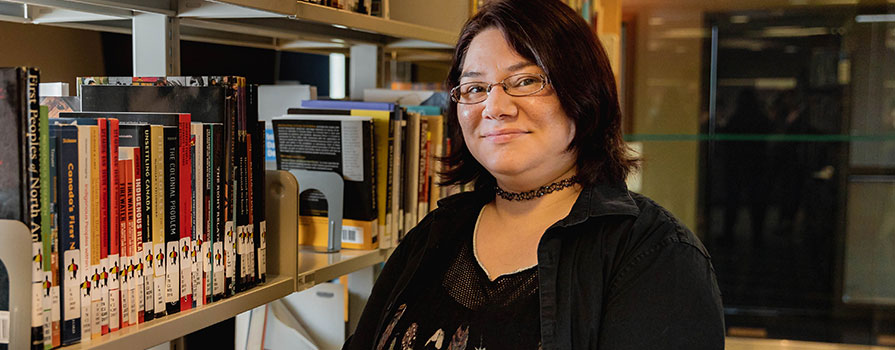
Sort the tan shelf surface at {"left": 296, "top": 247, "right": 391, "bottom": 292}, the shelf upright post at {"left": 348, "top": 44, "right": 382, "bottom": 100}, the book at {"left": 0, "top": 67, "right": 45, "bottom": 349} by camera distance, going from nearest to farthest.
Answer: the book at {"left": 0, "top": 67, "right": 45, "bottom": 349}, the tan shelf surface at {"left": 296, "top": 247, "right": 391, "bottom": 292}, the shelf upright post at {"left": 348, "top": 44, "right": 382, "bottom": 100}

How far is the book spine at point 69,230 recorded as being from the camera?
87 centimetres

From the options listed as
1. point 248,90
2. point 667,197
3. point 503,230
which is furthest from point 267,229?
point 667,197

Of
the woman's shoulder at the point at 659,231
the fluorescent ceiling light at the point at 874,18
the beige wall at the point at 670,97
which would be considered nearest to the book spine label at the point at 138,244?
the woman's shoulder at the point at 659,231

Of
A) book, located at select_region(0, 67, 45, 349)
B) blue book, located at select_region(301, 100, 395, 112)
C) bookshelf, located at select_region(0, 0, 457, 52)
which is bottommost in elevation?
book, located at select_region(0, 67, 45, 349)

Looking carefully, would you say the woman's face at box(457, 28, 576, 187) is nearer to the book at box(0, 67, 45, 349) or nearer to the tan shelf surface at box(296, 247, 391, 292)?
the tan shelf surface at box(296, 247, 391, 292)

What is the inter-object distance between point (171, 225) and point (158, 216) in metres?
0.03

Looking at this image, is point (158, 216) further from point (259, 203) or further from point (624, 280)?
point (624, 280)

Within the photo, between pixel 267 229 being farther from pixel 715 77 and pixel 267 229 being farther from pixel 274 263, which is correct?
pixel 715 77

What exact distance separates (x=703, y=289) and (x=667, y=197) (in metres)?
1.52

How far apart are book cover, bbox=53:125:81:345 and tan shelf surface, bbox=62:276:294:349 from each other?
39 millimetres

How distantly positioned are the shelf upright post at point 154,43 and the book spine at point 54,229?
16.0 inches

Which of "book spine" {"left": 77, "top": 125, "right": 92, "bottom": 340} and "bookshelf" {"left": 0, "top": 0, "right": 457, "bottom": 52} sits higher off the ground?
"bookshelf" {"left": 0, "top": 0, "right": 457, "bottom": 52}

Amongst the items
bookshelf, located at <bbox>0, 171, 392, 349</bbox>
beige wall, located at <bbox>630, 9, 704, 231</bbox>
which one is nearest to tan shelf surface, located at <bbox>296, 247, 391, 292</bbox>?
bookshelf, located at <bbox>0, 171, 392, 349</bbox>

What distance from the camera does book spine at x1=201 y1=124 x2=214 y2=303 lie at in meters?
1.08
